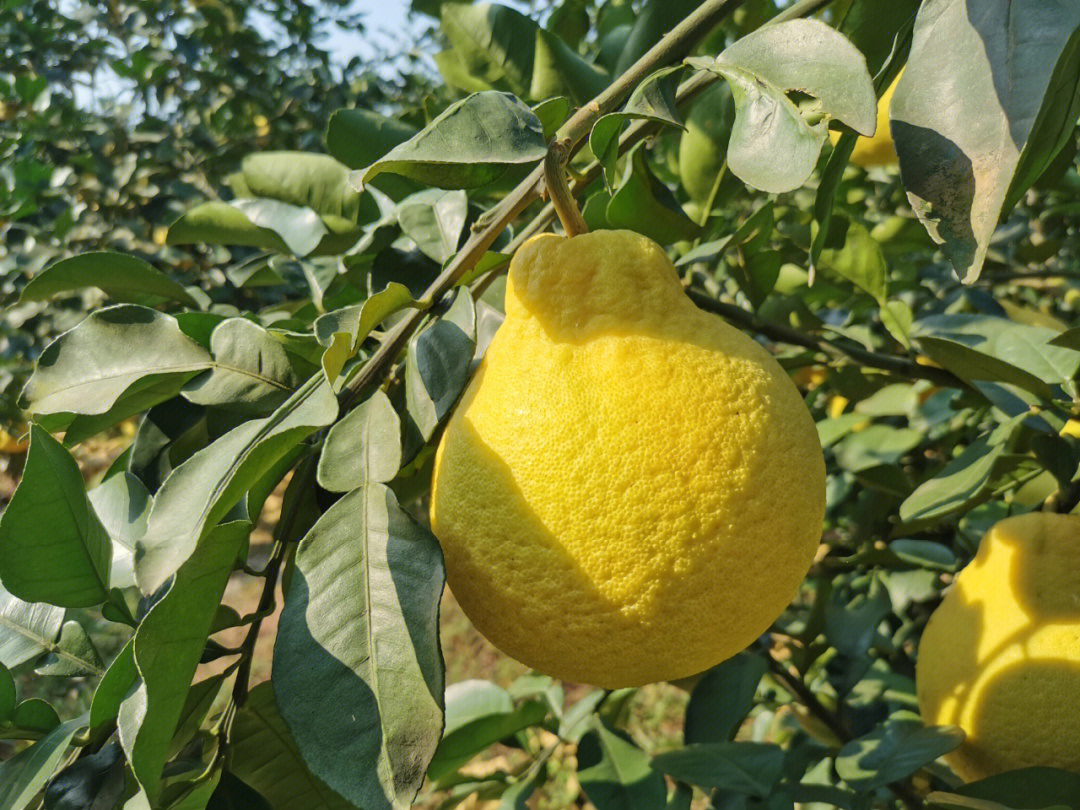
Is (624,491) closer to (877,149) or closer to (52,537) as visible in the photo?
(52,537)

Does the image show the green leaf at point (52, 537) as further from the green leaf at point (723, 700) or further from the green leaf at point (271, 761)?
the green leaf at point (723, 700)

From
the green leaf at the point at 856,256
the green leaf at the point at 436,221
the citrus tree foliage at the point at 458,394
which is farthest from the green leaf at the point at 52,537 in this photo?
the green leaf at the point at 856,256

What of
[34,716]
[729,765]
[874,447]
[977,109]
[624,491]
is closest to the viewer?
[977,109]

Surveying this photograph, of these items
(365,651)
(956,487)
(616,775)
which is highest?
(365,651)

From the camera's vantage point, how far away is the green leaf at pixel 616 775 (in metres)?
0.92

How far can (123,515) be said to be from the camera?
73 cm

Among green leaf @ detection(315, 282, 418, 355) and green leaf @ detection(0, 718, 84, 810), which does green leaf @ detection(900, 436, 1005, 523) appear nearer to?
green leaf @ detection(315, 282, 418, 355)

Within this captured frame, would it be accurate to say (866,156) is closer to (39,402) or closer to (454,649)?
(39,402)

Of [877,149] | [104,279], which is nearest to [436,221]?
[104,279]

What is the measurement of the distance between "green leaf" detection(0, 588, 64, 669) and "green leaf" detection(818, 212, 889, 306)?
862mm

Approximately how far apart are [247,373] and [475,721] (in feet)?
1.70

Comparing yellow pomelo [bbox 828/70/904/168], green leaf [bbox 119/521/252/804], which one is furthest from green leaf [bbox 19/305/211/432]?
yellow pomelo [bbox 828/70/904/168]

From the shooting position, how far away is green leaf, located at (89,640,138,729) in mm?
521

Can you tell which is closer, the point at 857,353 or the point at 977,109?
the point at 977,109
